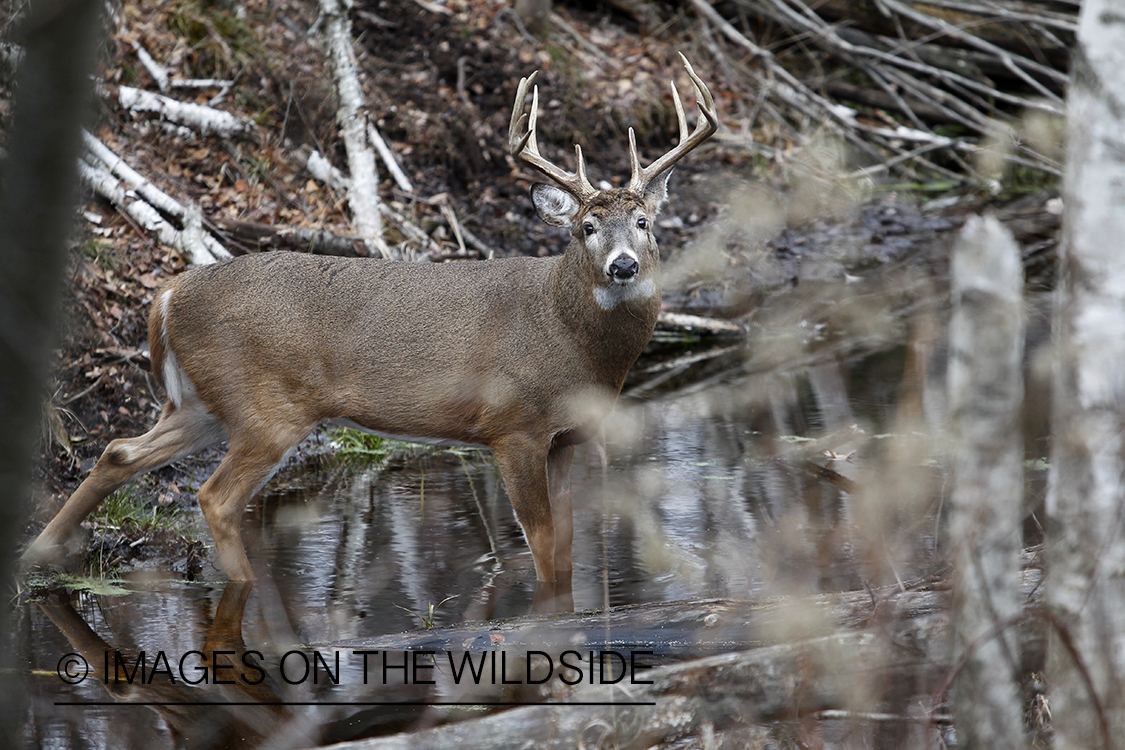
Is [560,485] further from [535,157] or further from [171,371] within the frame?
→ [171,371]

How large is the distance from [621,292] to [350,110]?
16.3 ft

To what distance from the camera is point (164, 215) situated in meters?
7.86

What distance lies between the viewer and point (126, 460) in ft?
17.1

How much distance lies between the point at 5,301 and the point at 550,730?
5.57ft

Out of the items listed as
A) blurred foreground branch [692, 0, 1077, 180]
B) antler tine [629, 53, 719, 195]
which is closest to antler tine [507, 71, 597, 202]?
antler tine [629, 53, 719, 195]

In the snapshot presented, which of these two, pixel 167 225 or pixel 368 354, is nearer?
pixel 368 354

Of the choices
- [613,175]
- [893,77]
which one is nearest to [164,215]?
[613,175]

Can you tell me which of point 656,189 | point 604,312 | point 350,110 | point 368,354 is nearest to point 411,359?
point 368,354

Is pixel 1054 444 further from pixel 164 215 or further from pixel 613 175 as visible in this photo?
pixel 613 175

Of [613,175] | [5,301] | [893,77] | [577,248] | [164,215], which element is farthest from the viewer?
[893,77]

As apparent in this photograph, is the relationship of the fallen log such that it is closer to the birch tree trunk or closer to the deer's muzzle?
the birch tree trunk

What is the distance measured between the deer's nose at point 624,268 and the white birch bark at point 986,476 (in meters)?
2.54

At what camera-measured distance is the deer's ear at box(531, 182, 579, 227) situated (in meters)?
5.18

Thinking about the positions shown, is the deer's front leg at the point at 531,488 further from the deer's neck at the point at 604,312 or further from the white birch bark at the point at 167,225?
the white birch bark at the point at 167,225
